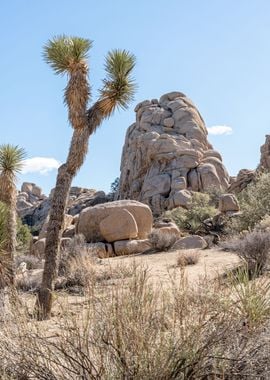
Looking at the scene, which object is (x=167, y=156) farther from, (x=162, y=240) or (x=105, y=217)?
(x=162, y=240)

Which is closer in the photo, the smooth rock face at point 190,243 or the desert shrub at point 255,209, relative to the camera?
the smooth rock face at point 190,243

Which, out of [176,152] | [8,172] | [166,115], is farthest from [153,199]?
[8,172]

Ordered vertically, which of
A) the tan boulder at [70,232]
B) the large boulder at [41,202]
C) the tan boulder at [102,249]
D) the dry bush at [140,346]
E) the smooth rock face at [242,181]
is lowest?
the dry bush at [140,346]

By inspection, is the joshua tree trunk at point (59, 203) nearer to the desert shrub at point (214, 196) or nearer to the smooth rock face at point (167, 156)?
the desert shrub at point (214, 196)

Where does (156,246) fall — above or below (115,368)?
above

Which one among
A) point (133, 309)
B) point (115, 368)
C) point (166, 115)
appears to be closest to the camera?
point (115, 368)

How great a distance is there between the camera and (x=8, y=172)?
13328 mm

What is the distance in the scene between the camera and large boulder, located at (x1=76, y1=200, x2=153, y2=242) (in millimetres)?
21312

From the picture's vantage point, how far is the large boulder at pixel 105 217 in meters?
21.3

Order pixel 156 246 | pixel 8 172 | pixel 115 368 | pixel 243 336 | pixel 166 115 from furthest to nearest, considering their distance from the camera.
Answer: pixel 166 115, pixel 156 246, pixel 8 172, pixel 243 336, pixel 115 368

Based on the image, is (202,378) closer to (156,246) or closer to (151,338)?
(151,338)

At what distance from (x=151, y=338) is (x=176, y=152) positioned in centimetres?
3772

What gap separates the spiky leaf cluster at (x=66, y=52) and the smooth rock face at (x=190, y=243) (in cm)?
936

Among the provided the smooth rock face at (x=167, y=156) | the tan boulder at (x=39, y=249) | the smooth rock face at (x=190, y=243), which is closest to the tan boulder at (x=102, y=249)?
the smooth rock face at (x=190, y=243)
